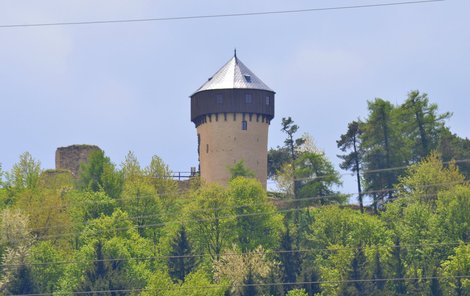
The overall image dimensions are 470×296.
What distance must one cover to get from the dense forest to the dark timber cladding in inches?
121

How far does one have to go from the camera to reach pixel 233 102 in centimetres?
10750

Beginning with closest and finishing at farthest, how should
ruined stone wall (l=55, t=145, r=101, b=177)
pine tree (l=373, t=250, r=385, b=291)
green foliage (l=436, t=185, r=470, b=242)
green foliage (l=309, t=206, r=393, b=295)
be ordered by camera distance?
pine tree (l=373, t=250, r=385, b=291)
green foliage (l=309, t=206, r=393, b=295)
green foliage (l=436, t=185, r=470, b=242)
ruined stone wall (l=55, t=145, r=101, b=177)

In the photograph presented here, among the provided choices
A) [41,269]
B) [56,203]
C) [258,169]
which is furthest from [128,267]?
[258,169]

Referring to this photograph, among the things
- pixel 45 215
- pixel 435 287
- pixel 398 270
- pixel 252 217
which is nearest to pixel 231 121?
pixel 252 217

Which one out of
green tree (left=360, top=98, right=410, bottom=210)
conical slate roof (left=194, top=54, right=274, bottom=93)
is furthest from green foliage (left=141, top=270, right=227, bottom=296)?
conical slate roof (left=194, top=54, right=274, bottom=93)

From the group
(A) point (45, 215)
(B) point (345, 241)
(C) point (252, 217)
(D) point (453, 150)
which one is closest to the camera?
(B) point (345, 241)

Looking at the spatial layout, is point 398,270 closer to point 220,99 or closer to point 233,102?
point 233,102

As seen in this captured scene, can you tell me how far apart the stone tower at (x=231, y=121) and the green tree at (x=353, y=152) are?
5879 mm

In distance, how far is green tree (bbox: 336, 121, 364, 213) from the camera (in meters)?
102

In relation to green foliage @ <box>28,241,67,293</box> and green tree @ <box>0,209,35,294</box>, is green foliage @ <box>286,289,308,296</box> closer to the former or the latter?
green tree @ <box>0,209,35,294</box>

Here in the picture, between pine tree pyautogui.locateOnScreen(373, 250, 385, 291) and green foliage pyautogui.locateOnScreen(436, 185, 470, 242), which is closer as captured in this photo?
pine tree pyautogui.locateOnScreen(373, 250, 385, 291)

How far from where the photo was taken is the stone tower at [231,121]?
10519cm

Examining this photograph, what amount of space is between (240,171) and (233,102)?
285 inches

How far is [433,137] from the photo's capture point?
342 feet
